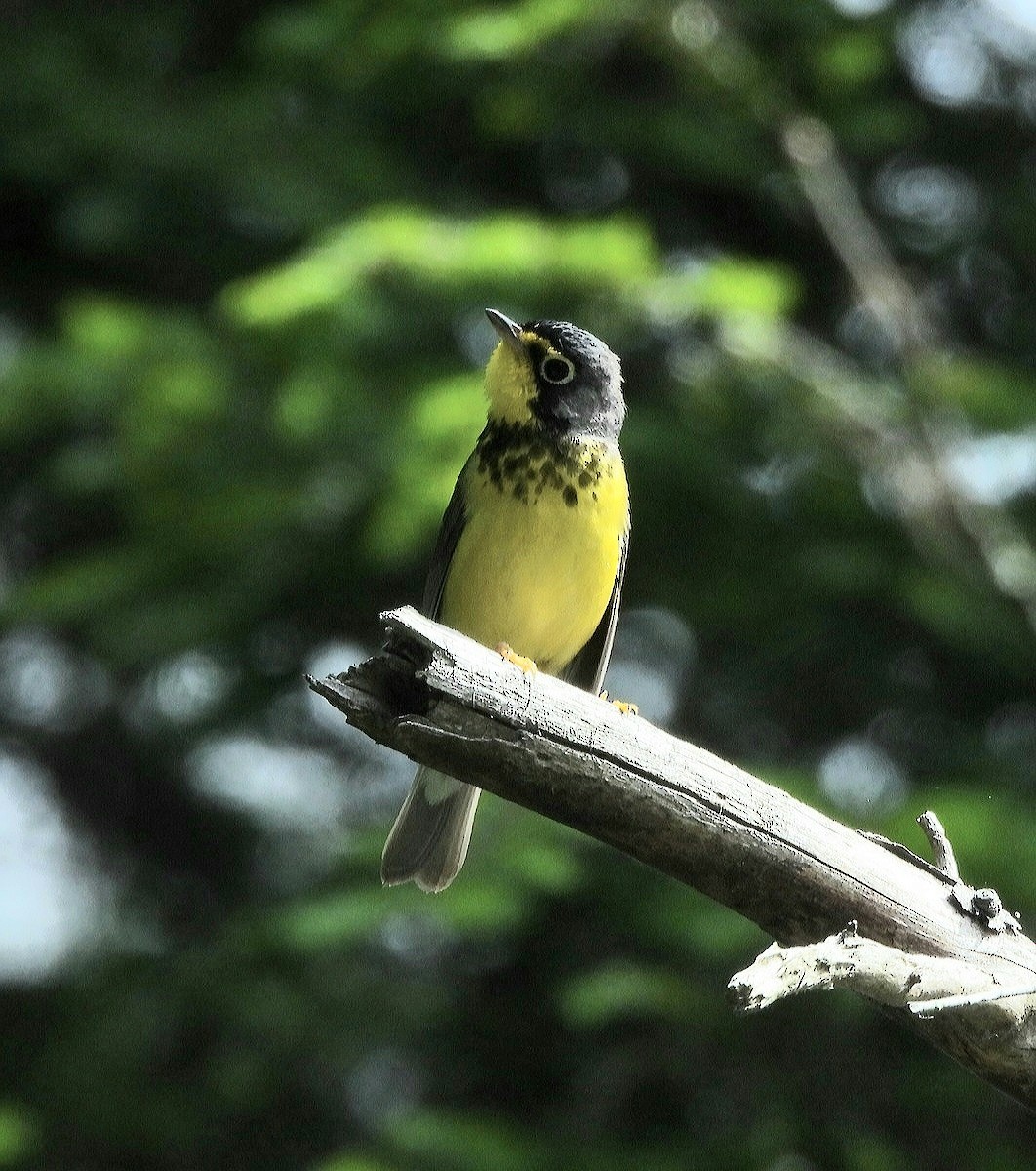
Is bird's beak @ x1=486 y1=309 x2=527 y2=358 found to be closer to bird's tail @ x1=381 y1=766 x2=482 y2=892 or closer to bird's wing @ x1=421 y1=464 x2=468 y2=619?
bird's wing @ x1=421 y1=464 x2=468 y2=619

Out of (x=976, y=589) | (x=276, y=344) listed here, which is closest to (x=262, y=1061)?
(x=276, y=344)

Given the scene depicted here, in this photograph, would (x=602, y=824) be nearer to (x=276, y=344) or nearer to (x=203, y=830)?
(x=276, y=344)

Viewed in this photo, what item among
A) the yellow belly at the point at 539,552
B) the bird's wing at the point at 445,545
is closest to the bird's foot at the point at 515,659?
the yellow belly at the point at 539,552

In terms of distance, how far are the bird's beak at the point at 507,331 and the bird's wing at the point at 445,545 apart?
1.46 ft

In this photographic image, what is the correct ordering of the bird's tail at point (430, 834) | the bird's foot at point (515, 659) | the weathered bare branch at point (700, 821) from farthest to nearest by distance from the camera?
the bird's tail at point (430, 834)
the bird's foot at point (515, 659)
the weathered bare branch at point (700, 821)

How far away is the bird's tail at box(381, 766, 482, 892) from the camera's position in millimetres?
5812

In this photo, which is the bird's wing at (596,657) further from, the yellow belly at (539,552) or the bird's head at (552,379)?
the bird's head at (552,379)

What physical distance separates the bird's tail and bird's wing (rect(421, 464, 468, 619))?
0.59 meters

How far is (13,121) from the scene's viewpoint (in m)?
8.55

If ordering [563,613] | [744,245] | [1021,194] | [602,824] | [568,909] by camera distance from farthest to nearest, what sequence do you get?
[744,245] < [1021,194] < [568,909] < [563,613] < [602,824]

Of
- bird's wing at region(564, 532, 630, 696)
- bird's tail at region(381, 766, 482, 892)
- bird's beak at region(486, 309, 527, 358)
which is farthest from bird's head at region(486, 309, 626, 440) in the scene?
bird's tail at region(381, 766, 482, 892)

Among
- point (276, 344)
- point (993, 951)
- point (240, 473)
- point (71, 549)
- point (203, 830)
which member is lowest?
point (203, 830)

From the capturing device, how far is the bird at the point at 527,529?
5.84 m

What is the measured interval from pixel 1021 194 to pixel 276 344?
4205 millimetres
